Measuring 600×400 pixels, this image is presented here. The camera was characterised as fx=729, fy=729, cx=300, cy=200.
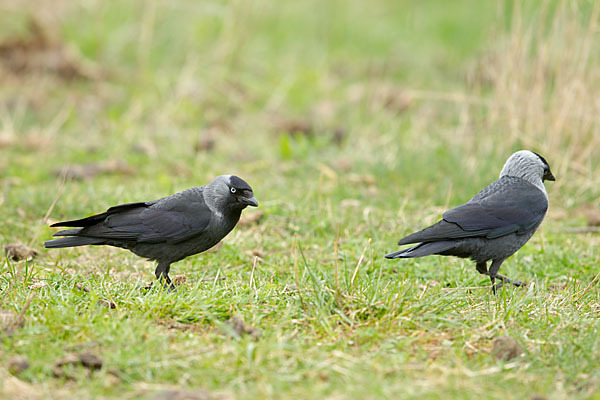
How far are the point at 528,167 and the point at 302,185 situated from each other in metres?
2.42

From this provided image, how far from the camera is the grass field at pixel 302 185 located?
331 centimetres

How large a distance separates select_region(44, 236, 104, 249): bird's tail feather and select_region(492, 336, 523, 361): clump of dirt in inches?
100

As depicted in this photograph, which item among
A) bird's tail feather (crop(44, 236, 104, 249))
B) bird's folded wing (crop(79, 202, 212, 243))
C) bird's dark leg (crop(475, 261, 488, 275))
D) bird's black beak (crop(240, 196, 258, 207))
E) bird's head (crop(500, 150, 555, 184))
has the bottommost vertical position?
bird's dark leg (crop(475, 261, 488, 275))

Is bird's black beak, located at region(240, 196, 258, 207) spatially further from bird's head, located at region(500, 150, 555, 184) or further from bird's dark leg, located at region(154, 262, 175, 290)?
bird's head, located at region(500, 150, 555, 184)

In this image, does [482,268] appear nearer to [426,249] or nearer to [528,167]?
[426,249]

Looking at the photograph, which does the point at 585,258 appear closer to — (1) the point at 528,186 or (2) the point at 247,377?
(1) the point at 528,186

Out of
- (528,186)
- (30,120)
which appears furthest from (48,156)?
(528,186)

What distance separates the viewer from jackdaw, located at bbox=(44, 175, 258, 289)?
15.3 ft

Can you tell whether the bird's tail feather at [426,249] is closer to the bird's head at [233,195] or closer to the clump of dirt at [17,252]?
the bird's head at [233,195]

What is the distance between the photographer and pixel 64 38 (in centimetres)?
1092

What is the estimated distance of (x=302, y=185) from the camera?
7.07 metres

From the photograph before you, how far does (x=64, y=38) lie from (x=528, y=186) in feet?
26.6

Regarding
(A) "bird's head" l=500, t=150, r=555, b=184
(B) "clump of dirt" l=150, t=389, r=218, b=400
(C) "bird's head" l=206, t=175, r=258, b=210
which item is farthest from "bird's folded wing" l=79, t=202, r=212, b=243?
(A) "bird's head" l=500, t=150, r=555, b=184

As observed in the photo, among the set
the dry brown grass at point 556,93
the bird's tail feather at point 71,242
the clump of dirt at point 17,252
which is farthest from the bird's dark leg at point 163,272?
the dry brown grass at point 556,93
